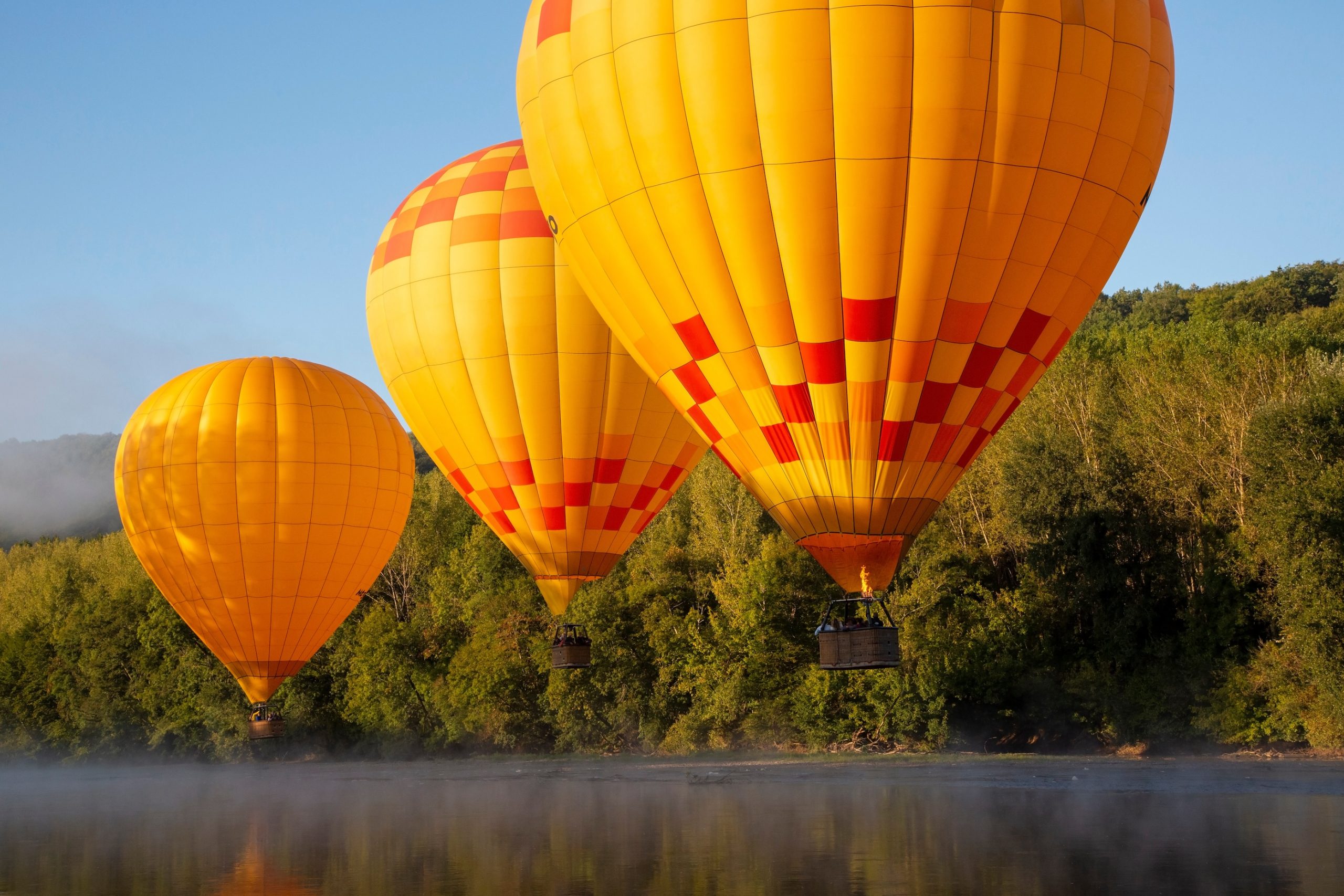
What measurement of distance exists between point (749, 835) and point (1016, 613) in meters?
15.4

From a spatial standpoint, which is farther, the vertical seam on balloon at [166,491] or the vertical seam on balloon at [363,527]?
the vertical seam on balloon at [363,527]

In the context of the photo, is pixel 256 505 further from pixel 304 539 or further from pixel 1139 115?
pixel 1139 115

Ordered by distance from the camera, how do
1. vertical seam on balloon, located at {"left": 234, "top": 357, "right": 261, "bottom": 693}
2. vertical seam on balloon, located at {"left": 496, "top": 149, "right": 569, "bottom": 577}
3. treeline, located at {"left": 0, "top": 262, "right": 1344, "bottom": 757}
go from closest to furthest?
vertical seam on balloon, located at {"left": 496, "top": 149, "right": 569, "bottom": 577} → vertical seam on balloon, located at {"left": 234, "top": 357, "right": 261, "bottom": 693} → treeline, located at {"left": 0, "top": 262, "right": 1344, "bottom": 757}

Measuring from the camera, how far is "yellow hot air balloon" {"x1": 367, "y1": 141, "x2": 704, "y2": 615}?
57.9 feet

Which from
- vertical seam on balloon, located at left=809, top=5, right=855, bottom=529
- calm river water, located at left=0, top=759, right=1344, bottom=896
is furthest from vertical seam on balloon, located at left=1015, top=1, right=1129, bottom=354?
calm river water, located at left=0, top=759, right=1344, bottom=896

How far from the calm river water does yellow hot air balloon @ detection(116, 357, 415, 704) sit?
350cm

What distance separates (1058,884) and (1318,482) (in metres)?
16.3

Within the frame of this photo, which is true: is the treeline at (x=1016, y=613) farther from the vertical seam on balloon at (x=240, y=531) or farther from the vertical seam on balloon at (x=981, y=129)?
the vertical seam on balloon at (x=981, y=129)

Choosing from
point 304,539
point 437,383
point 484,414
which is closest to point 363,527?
point 304,539

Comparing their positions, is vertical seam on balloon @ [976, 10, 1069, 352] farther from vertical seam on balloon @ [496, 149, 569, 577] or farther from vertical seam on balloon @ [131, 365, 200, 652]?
vertical seam on balloon @ [131, 365, 200, 652]

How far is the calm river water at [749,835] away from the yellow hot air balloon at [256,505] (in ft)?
11.5

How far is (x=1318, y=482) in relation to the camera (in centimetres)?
2433

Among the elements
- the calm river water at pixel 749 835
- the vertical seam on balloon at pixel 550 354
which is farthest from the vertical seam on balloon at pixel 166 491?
the vertical seam on balloon at pixel 550 354

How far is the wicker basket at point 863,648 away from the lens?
12.1 meters
